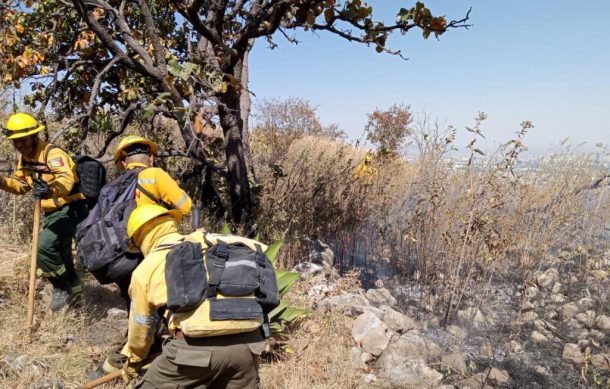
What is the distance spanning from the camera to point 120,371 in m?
2.52

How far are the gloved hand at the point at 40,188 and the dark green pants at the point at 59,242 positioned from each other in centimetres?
39

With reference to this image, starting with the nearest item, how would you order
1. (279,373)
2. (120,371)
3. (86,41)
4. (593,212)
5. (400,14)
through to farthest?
(120,371), (279,373), (400,14), (86,41), (593,212)

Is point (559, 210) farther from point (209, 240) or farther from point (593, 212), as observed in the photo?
point (209, 240)

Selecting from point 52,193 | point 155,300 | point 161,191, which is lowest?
point 155,300

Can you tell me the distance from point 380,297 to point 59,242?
342 centimetres

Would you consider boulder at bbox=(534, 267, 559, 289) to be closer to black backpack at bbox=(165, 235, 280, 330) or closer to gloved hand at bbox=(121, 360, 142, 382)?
black backpack at bbox=(165, 235, 280, 330)

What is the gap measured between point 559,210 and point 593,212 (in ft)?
2.92

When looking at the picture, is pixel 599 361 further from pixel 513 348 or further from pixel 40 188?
pixel 40 188

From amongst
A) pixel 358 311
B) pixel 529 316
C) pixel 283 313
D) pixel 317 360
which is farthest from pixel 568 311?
pixel 283 313

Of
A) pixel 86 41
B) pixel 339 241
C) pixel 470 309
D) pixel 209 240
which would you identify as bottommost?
pixel 470 309

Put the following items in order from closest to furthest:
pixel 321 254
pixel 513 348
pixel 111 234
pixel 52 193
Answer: pixel 111 234, pixel 52 193, pixel 513 348, pixel 321 254

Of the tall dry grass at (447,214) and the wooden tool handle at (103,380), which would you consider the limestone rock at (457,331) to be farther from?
the wooden tool handle at (103,380)

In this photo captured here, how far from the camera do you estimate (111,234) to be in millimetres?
2723

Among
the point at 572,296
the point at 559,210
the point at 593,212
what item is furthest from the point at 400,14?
the point at 572,296
